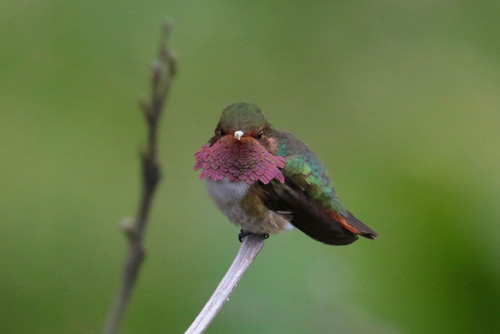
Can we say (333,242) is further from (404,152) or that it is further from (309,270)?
(404,152)

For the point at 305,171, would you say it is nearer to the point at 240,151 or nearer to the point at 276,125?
the point at 240,151

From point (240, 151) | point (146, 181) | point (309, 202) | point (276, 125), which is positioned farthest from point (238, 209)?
point (276, 125)

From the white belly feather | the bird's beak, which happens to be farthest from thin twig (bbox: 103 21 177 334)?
the white belly feather

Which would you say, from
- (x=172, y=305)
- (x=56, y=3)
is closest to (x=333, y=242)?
(x=172, y=305)

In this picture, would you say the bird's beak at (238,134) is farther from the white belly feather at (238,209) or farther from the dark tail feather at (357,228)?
the dark tail feather at (357,228)

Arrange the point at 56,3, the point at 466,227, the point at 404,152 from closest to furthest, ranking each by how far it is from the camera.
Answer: the point at 466,227 → the point at 404,152 → the point at 56,3

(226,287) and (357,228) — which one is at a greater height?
(357,228)
